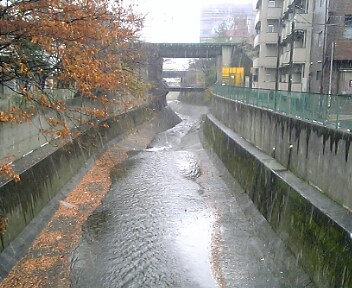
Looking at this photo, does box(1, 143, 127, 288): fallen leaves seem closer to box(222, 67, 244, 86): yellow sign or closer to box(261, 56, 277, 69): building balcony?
box(261, 56, 277, 69): building balcony

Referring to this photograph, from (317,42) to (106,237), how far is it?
26.2 m

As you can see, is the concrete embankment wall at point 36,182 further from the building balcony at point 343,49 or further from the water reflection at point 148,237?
the building balcony at point 343,49

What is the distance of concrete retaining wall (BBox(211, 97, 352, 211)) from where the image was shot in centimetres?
835

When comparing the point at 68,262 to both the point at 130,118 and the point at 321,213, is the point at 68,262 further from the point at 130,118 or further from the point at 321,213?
the point at 130,118

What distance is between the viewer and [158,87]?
5441cm

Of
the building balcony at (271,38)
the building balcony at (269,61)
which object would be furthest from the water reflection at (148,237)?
the building balcony at (271,38)

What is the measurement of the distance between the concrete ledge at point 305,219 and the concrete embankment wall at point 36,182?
6294 millimetres

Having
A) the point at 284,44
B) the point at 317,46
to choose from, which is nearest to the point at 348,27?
the point at 317,46

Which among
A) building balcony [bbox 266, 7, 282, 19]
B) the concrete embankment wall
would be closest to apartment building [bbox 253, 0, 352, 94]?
building balcony [bbox 266, 7, 282, 19]

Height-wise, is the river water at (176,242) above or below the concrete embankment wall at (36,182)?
below

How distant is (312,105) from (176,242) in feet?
18.3

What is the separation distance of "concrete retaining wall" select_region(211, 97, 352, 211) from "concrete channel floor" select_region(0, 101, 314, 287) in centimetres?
188

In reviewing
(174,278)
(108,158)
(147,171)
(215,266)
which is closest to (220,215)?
(215,266)

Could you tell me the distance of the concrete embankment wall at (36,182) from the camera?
31.5 feet
